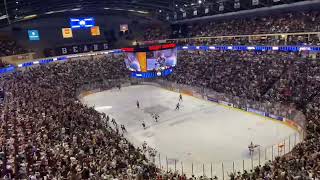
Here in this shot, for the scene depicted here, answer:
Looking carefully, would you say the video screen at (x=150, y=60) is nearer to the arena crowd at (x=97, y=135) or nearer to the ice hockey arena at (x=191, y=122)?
the ice hockey arena at (x=191, y=122)

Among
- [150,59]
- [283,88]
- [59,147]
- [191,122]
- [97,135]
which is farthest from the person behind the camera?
[150,59]

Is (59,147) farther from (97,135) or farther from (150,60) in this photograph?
(150,60)

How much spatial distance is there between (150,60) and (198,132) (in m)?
17.0

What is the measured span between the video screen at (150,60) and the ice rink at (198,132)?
494 centimetres

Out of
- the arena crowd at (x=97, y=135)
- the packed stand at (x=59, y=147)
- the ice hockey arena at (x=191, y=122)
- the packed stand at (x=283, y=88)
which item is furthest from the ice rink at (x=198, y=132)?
the packed stand at (x=59, y=147)

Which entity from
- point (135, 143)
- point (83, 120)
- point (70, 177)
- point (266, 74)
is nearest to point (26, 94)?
point (83, 120)

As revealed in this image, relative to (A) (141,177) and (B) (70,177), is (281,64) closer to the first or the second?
(A) (141,177)

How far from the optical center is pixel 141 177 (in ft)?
59.1

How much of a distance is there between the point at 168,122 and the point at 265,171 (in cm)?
1776

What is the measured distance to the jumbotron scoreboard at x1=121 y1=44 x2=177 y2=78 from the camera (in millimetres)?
44375

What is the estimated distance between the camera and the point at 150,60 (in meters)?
44.6

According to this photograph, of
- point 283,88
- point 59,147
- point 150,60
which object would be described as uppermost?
point 150,60

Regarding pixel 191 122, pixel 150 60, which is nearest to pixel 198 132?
pixel 191 122

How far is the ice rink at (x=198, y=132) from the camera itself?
23.8 meters
